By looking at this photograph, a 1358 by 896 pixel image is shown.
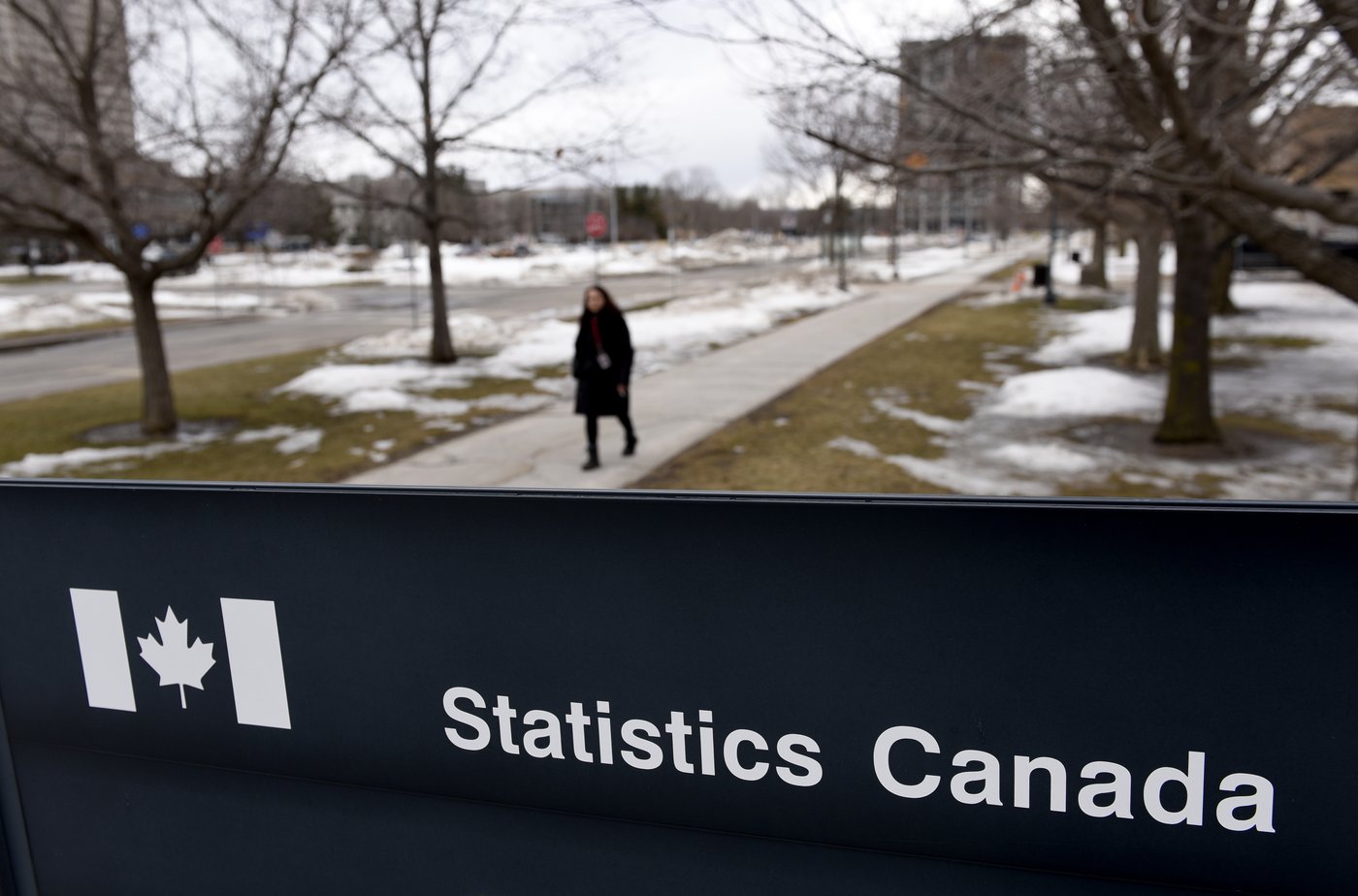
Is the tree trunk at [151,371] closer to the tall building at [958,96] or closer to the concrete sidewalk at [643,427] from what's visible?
the concrete sidewalk at [643,427]

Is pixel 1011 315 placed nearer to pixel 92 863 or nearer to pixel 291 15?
pixel 291 15

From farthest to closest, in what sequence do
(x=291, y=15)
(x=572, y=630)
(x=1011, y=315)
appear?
(x=1011, y=315), (x=291, y=15), (x=572, y=630)

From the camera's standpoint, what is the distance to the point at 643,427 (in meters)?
12.4

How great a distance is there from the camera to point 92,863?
8.34 feet

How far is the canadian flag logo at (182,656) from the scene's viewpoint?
2.33m

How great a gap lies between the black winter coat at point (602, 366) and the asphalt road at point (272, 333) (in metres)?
11.5

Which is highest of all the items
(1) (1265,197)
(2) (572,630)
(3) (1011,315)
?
(1) (1265,197)

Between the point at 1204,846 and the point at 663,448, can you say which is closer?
the point at 1204,846

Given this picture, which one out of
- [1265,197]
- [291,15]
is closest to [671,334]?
[291,15]

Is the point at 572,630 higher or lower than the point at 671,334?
higher

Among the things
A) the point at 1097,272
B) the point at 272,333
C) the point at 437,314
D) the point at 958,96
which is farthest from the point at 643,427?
the point at 1097,272

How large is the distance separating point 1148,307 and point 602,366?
10939mm

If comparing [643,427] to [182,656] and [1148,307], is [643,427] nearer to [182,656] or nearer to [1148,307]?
[1148,307]

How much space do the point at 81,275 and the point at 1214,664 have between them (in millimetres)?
68890
